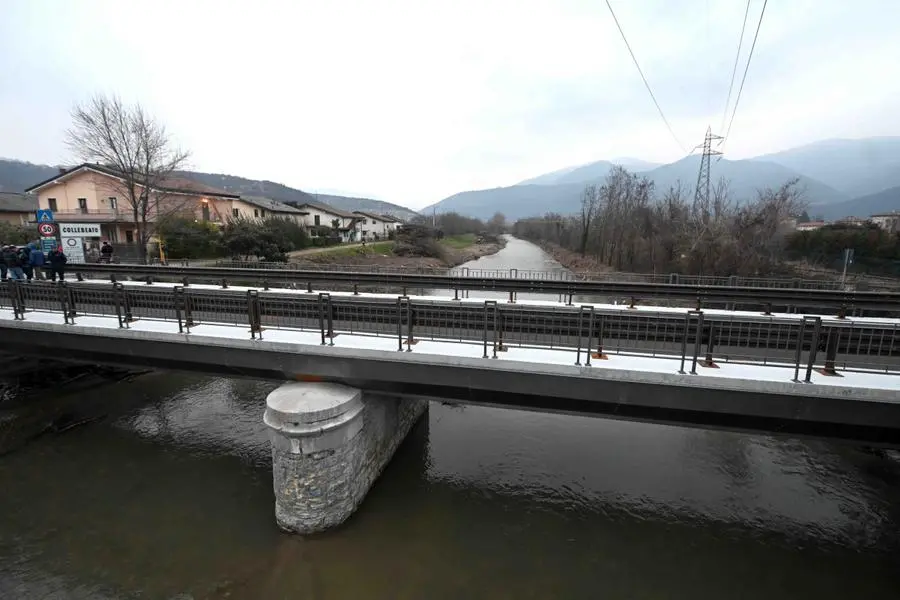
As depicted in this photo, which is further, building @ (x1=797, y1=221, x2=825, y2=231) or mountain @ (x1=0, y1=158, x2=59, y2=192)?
mountain @ (x1=0, y1=158, x2=59, y2=192)

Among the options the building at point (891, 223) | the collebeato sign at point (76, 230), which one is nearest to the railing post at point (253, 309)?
the collebeato sign at point (76, 230)

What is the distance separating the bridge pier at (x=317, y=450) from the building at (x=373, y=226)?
230 ft

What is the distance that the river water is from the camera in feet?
23.4

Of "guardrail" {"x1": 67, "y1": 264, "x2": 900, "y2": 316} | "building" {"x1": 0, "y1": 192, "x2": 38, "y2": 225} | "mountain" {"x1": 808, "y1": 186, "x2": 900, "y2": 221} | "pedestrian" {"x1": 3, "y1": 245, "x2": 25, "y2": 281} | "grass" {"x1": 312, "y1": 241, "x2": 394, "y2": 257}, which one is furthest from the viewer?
"mountain" {"x1": 808, "y1": 186, "x2": 900, "y2": 221}

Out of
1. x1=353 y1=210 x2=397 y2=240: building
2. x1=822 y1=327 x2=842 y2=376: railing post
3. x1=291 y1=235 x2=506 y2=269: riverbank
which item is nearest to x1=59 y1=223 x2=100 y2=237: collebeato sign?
x1=291 y1=235 x2=506 y2=269: riverbank

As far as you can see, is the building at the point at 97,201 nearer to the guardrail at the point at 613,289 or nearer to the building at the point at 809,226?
the guardrail at the point at 613,289

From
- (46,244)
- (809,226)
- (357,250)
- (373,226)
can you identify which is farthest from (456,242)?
(46,244)

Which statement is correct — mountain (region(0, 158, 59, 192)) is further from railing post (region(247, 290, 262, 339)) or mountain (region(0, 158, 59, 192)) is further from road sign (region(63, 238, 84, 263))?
railing post (region(247, 290, 262, 339))

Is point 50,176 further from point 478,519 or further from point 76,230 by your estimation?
point 478,519

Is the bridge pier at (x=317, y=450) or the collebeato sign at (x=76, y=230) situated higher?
the collebeato sign at (x=76, y=230)

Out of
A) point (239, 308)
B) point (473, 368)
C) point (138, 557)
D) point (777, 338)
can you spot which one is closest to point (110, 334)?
point (239, 308)

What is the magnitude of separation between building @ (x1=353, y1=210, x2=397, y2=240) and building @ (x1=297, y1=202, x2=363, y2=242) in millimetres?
1829

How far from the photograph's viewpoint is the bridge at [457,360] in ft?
21.2

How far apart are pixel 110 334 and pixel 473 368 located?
7930 millimetres
